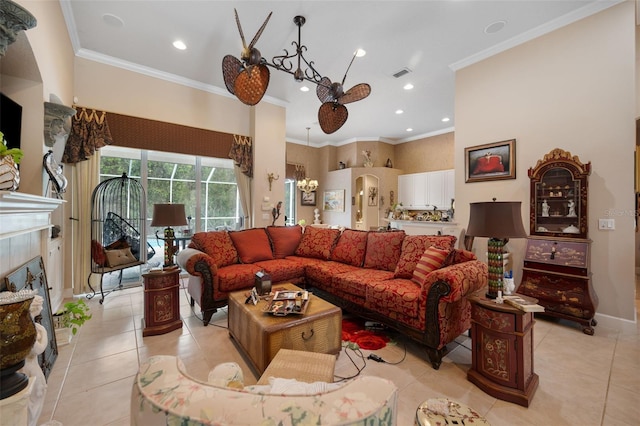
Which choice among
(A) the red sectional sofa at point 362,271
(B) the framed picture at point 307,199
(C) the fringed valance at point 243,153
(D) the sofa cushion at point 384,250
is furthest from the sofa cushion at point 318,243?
(B) the framed picture at point 307,199

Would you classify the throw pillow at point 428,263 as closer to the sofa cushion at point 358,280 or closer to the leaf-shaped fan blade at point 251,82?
the sofa cushion at point 358,280

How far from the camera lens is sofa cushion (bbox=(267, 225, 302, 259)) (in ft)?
12.8

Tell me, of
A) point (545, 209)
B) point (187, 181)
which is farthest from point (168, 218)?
point (545, 209)

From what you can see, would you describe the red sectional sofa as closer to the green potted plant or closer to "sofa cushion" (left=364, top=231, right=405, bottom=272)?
"sofa cushion" (left=364, top=231, right=405, bottom=272)

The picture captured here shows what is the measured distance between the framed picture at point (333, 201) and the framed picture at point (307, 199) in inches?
12.8

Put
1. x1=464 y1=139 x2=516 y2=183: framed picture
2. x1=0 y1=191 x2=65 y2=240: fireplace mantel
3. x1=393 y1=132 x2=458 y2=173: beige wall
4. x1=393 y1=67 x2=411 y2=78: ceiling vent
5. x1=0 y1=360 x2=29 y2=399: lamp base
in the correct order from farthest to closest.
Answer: x1=393 y1=132 x2=458 y2=173: beige wall < x1=393 y1=67 x2=411 y2=78: ceiling vent < x1=464 y1=139 x2=516 y2=183: framed picture < x1=0 y1=191 x2=65 y2=240: fireplace mantel < x1=0 y1=360 x2=29 y2=399: lamp base

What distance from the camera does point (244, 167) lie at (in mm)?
4969

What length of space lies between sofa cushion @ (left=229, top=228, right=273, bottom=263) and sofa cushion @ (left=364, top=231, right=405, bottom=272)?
55.8 inches

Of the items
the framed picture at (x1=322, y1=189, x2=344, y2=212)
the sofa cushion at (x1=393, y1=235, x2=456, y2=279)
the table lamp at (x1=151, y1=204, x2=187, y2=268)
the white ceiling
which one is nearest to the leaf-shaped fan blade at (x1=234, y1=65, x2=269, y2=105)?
the white ceiling

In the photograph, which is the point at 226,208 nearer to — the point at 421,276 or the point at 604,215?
the point at 421,276

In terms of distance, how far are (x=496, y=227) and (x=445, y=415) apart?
132 centimetres

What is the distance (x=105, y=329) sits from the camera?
272 centimetres

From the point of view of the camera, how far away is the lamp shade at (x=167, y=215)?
2.76 metres

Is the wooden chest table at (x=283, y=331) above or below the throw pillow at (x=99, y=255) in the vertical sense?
below
